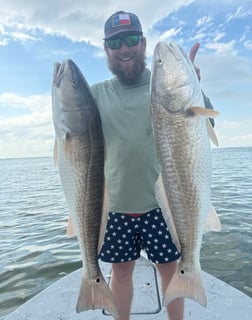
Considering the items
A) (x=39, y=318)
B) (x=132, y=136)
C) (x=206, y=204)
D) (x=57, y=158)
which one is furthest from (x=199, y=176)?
(x=39, y=318)

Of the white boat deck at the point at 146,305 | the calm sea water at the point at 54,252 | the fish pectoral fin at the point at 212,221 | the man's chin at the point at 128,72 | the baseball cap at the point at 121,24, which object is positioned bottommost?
the calm sea water at the point at 54,252

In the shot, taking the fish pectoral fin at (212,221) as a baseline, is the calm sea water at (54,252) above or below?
below

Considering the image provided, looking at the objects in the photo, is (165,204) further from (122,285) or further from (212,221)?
(122,285)

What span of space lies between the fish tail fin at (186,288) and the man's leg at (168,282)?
0.72m

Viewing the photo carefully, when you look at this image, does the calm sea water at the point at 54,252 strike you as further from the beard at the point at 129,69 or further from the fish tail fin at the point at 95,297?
the beard at the point at 129,69

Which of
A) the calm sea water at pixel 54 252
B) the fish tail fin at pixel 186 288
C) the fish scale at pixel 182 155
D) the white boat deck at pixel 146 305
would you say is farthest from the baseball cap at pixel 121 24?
the calm sea water at pixel 54 252

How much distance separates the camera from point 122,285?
3.91 m

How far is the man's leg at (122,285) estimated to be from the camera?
3885 millimetres

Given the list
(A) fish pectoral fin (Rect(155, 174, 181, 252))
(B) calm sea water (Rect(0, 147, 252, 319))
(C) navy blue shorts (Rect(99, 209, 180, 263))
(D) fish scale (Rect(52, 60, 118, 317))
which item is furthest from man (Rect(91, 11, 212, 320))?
(B) calm sea water (Rect(0, 147, 252, 319))

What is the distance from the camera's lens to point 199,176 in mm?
2955

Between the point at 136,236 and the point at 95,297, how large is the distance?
80cm

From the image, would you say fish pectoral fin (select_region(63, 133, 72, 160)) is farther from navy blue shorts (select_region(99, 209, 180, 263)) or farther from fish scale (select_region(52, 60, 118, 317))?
navy blue shorts (select_region(99, 209, 180, 263))

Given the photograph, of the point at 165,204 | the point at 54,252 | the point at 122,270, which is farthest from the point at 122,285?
the point at 54,252

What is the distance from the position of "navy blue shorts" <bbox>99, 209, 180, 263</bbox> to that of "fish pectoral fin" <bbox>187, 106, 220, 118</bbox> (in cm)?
124
